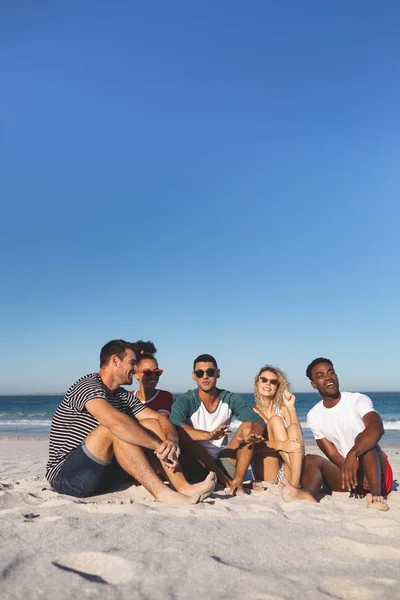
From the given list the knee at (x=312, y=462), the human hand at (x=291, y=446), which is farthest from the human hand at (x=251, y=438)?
the knee at (x=312, y=462)

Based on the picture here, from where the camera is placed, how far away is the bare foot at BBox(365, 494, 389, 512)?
4238 mm

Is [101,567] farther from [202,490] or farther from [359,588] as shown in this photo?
[202,490]

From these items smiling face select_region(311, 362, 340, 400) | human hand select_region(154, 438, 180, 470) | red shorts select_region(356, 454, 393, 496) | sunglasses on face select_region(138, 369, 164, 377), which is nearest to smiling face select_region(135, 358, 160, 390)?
sunglasses on face select_region(138, 369, 164, 377)

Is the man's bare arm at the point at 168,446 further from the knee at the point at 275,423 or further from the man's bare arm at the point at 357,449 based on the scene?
the man's bare arm at the point at 357,449

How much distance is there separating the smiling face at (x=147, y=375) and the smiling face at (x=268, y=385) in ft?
4.10

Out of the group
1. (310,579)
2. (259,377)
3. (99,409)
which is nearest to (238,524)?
(310,579)

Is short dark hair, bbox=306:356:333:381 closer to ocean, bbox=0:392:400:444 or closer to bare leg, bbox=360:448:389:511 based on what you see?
bare leg, bbox=360:448:389:511

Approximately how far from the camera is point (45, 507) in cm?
386

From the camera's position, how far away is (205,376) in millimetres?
5441

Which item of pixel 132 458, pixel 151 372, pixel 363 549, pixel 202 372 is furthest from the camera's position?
pixel 151 372

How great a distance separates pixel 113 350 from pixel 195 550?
6.76 feet

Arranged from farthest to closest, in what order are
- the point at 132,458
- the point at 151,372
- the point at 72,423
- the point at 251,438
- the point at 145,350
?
1. the point at 145,350
2. the point at 151,372
3. the point at 251,438
4. the point at 72,423
5. the point at 132,458

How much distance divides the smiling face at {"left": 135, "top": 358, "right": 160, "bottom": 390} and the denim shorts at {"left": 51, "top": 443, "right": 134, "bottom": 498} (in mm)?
1482

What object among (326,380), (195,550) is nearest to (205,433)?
(326,380)
